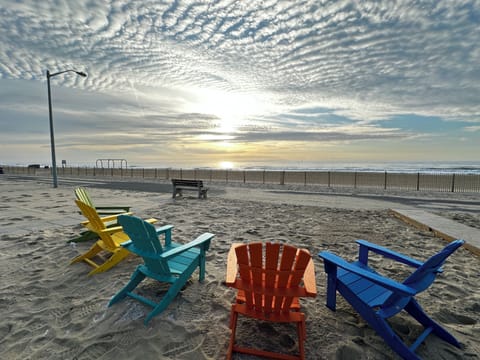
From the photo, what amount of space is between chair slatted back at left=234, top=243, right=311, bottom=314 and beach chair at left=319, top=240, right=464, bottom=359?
1.77 ft

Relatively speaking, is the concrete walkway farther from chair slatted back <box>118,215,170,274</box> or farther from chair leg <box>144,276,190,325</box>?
chair slatted back <box>118,215,170,274</box>

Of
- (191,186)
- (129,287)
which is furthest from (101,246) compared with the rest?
(191,186)

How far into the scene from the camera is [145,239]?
255 centimetres

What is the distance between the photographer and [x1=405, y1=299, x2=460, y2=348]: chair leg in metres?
2.34

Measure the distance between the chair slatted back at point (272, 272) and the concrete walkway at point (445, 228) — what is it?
442cm

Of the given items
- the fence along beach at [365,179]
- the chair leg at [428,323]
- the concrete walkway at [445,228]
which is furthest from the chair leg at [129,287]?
the fence along beach at [365,179]

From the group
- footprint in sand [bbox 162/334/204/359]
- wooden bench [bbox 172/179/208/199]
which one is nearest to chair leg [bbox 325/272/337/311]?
footprint in sand [bbox 162/334/204/359]

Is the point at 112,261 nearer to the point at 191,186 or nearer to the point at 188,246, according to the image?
the point at 188,246

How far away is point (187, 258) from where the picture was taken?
311 cm

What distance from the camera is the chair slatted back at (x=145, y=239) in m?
2.52

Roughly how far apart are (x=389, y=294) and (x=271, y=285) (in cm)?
120

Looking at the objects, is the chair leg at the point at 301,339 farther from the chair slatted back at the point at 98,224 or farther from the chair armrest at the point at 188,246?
the chair slatted back at the point at 98,224

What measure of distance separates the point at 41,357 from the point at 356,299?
2.77m

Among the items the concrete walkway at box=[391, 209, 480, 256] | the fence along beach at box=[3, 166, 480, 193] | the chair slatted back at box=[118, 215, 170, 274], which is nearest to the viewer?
the chair slatted back at box=[118, 215, 170, 274]
